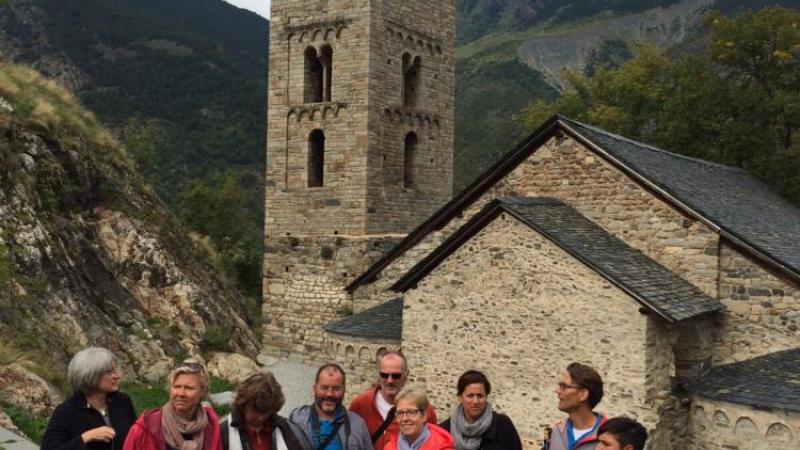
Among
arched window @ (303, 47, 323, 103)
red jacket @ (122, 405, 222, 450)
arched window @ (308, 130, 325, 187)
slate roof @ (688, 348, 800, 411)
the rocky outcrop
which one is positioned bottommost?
slate roof @ (688, 348, 800, 411)

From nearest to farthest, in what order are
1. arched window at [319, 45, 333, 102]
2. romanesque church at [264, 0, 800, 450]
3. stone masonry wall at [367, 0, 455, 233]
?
romanesque church at [264, 0, 800, 450] → stone masonry wall at [367, 0, 455, 233] → arched window at [319, 45, 333, 102]

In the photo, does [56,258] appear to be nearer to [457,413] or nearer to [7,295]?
[7,295]

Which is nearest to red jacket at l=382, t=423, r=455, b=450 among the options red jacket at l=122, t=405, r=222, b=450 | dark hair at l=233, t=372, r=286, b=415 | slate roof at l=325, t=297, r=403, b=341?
dark hair at l=233, t=372, r=286, b=415

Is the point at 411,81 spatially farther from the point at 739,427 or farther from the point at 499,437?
the point at 499,437

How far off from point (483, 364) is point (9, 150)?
29.6 feet

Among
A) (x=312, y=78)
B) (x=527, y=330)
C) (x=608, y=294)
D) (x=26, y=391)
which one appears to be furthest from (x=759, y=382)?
(x=312, y=78)

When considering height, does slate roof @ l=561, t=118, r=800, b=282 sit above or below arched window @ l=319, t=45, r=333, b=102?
below

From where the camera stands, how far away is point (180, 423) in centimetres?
419

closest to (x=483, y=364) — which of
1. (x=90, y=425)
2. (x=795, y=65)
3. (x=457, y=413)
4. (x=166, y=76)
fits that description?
(x=457, y=413)

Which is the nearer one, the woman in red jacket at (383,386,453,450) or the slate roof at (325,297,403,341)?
the woman in red jacket at (383,386,453,450)

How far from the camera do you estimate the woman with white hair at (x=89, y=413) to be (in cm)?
441

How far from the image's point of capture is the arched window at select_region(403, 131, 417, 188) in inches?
736

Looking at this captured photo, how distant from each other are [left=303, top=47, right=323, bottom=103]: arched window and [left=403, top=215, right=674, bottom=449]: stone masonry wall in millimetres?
8794

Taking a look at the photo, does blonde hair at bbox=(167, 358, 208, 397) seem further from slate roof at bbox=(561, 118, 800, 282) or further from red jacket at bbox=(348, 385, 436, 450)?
slate roof at bbox=(561, 118, 800, 282)
